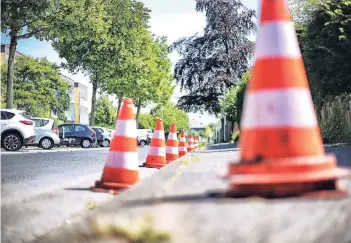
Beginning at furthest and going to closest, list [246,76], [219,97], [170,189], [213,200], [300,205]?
[219,97]
[246,76]
[170,189]
[213,200]
[300,205]

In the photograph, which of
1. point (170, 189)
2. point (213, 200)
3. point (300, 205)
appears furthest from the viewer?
point (170, 189)

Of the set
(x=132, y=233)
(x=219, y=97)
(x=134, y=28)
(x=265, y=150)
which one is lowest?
(x=132, y=233)

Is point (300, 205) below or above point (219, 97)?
below

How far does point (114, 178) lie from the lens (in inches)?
199

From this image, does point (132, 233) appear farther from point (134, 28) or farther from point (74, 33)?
point (134, 28)

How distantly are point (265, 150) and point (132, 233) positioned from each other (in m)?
1.26

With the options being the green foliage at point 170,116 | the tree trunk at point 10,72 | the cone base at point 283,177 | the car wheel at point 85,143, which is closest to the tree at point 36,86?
the green foliage at point 170,116

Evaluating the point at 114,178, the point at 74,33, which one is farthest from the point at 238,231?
the point at 74,33

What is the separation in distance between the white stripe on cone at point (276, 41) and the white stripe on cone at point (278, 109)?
266 mm

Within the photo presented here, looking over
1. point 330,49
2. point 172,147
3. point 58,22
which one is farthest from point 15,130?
point 330,49

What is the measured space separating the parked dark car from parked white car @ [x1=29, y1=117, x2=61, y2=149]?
642cm

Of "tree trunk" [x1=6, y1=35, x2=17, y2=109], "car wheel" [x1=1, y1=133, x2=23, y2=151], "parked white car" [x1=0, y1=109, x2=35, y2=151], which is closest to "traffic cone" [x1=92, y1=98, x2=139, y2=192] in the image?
"parked white car" [x1=0, y1=109, x2=35, y2=151]

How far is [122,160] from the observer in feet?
16.8

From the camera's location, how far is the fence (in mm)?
17469
